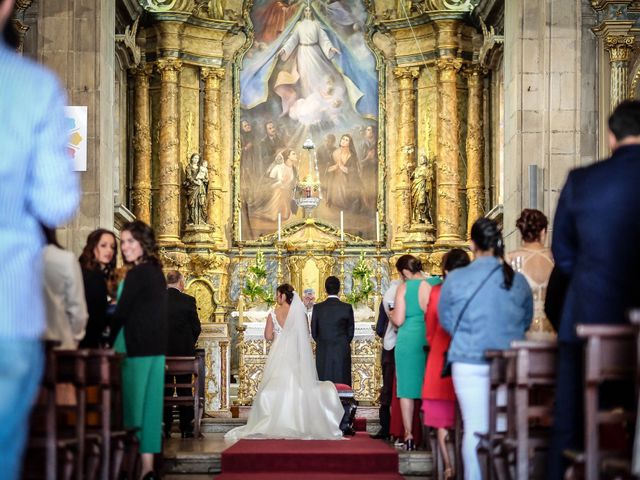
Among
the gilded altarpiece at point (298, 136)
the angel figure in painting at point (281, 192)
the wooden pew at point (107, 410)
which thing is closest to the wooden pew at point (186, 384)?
the wooden pew at point (107, 410)

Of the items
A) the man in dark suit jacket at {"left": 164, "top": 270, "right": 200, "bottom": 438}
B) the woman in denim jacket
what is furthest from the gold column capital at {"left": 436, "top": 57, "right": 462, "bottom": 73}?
the woman in denim jacket

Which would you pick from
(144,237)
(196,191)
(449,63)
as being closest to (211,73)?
(196,191)

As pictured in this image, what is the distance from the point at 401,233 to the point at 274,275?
2.35 m

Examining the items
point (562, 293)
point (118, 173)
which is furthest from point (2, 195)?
point (118, 173)

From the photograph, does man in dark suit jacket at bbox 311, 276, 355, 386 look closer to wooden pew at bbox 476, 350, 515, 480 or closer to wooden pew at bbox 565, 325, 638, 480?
wooden pew at bbox 476, 350, 515, 480

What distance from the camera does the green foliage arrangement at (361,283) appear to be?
22036 millimetres

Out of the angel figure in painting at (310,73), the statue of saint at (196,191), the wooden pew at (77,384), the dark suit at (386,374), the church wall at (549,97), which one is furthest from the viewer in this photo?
the angel figure in painting at (310,73)

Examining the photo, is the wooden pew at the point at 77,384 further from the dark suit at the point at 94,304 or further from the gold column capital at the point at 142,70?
the gold column capital at the point at 142,70

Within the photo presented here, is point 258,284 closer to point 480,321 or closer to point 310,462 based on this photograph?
point 310,462

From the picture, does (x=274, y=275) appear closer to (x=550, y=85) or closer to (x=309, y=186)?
(x=309, y=186)

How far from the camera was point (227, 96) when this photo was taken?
23922mm

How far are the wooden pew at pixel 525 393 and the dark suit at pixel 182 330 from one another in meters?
6.70

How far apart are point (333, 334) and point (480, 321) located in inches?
256

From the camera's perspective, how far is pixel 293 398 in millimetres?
13984
